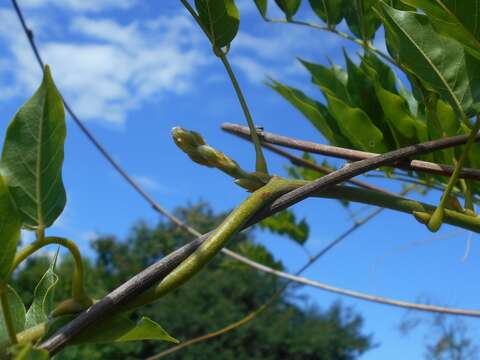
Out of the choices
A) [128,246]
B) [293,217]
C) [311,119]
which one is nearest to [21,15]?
[311,119]

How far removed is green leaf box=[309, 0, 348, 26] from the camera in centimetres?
72

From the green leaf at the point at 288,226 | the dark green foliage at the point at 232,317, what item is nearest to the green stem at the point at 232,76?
the green leaf at the point at 288,226

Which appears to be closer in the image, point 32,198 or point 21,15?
point 32,198

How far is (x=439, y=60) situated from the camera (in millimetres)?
432

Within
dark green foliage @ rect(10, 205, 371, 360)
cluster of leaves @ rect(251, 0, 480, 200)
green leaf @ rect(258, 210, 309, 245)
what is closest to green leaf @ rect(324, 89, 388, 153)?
cluster of leaves @ rect(251, 0, 480, 200)

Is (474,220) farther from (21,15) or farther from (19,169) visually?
(21,15)

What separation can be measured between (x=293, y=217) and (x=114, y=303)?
1.43m

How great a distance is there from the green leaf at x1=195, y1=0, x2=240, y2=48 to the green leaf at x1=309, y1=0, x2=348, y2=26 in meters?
0.31

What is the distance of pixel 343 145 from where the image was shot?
0.73m

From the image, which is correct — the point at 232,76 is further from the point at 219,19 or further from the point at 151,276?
the point at 151,276

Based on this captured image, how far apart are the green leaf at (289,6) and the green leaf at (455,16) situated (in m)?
0.32

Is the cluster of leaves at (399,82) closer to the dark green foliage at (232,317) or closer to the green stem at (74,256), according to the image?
the green stem at (74,256)

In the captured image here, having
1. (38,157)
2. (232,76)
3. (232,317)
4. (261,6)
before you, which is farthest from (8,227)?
(232,317)

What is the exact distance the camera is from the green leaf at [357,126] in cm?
67
